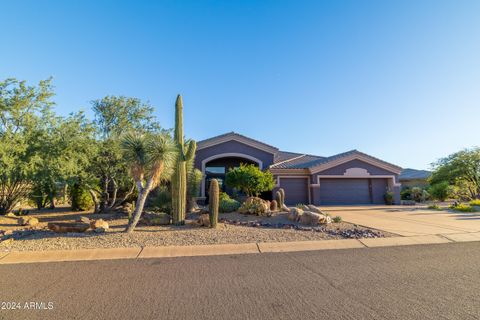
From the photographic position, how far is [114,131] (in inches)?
622

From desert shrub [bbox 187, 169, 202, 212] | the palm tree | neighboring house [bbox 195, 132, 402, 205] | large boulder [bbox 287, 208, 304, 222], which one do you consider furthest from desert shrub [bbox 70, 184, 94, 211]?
large boulder [bbox 287, 208, 304, 222]

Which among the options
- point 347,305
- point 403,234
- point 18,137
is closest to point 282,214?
point 403,234

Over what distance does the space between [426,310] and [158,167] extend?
8.23 metres

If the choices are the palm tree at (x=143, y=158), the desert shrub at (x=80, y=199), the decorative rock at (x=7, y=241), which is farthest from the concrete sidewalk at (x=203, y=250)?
the desert shrub at (x=80, y=199)

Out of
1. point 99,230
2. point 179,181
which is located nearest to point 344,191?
point 179,181

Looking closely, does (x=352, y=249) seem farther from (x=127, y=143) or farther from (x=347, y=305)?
(x=127, y=143)

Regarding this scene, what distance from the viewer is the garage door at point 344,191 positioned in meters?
21.4

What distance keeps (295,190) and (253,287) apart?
1741 cm

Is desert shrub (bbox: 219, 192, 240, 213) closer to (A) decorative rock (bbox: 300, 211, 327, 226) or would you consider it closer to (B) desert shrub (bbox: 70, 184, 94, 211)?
(A) decorative rock (bbox: 300, 211, 327, 226)

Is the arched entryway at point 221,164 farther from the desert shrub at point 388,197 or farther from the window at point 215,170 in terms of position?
the desert shrub at point 388,197

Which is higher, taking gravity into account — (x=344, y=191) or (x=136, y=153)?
(x=136, y=153)

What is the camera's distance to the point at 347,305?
3.63 m

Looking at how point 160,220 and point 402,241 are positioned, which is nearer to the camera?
point 402,241

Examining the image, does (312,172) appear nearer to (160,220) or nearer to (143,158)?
(160,220)
